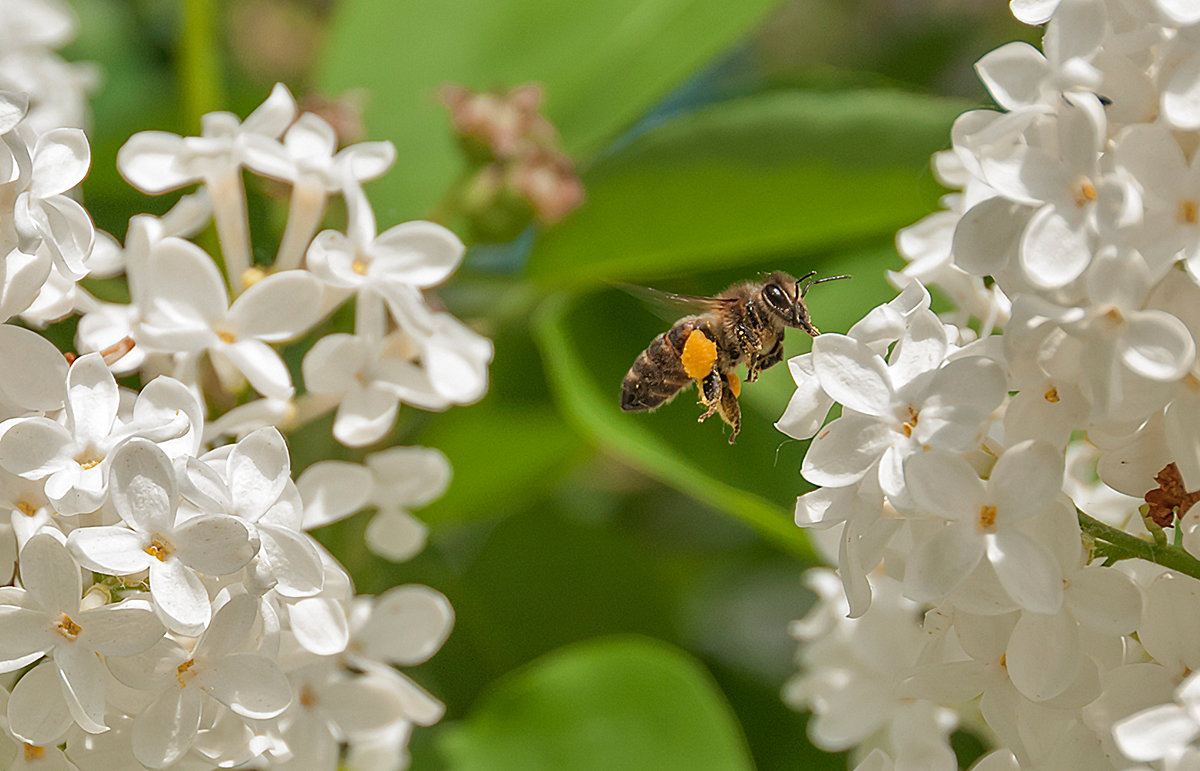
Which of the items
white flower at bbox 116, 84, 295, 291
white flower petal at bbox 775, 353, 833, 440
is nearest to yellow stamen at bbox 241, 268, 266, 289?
white flower at bbox 116, 84, 295, 291

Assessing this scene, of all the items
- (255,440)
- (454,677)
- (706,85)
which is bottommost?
(454,677)

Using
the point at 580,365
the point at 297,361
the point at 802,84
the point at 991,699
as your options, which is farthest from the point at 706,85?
the point at 991,699

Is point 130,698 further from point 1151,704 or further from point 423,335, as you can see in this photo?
point 1151,704

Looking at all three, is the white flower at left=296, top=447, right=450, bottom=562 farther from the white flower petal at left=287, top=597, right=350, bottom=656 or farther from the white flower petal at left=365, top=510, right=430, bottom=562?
the white flower petal at left=287, top=597, right=350, bottom=656

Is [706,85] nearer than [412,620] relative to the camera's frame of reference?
No

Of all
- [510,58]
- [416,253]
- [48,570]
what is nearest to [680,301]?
[416,253]

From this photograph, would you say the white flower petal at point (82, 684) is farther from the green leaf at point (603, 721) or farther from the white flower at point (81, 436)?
the green leaf at point (603, 721)
